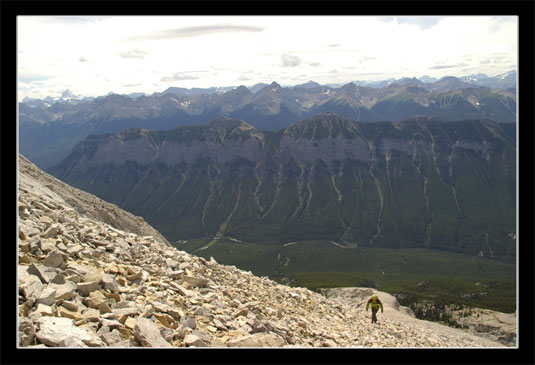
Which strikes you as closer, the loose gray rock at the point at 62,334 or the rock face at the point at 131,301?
the loose gray rock at the point at 62,334

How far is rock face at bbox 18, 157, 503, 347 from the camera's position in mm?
7688

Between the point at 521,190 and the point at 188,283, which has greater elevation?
the point at 521,190

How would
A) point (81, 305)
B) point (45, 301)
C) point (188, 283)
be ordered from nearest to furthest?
point (45, 301), point (81, 305), point (188, 283)

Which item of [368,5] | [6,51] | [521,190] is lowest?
[521,190]

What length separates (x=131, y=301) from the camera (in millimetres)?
10078

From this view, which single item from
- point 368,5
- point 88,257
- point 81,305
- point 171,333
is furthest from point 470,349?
point 88,257

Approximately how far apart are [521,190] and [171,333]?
7097 millimetres

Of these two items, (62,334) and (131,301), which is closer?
(62,334)

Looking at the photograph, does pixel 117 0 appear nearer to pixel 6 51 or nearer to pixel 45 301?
pixel 6 51

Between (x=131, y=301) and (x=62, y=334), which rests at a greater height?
(x=62, y=334)

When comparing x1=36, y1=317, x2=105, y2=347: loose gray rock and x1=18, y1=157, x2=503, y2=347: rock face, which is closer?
x1=36, y1=317, x2=105, y2=347: loose gray rock

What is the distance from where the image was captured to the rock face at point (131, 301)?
303 inches

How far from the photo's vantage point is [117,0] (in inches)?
226

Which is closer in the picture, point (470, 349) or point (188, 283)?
point (470, 349)
